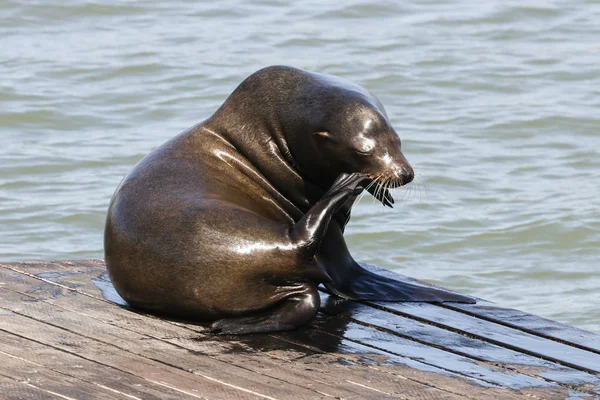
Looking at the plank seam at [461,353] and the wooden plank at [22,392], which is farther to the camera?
the plank seam at [461,353]

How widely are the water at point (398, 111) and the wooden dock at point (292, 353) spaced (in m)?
1.54

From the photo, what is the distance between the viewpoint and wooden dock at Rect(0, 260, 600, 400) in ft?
15.7

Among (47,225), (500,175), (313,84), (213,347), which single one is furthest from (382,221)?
(213,347)

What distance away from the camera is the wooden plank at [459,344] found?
5188mm

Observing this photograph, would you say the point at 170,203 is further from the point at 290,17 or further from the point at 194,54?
the point at 290,17

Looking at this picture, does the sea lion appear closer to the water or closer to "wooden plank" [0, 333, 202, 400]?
"wooden plank" [0, 333, 202, 400]

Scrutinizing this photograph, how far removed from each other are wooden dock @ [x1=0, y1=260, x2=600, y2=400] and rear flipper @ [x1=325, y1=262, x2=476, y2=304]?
61 mm

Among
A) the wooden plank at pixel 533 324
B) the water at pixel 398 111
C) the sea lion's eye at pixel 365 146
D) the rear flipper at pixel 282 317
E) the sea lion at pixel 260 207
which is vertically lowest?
the water at pixel 398 111

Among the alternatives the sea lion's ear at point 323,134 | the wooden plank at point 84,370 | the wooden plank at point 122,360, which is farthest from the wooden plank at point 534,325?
the wooden plank at point 84,370

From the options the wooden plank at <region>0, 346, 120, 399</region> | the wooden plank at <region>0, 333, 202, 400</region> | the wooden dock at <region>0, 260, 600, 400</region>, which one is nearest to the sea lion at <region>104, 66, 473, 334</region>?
the wooden dock at <region>0, 260, 600, 400</region>

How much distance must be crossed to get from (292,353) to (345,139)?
1.03 m

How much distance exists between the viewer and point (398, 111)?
13203mm

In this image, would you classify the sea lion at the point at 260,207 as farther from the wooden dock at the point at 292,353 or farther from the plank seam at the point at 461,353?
the plank seam at the point at 461,353

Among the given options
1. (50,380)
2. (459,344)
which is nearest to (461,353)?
(459,344)
